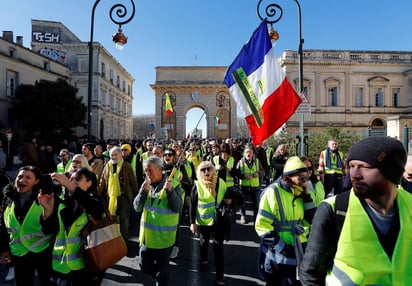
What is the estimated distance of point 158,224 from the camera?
355 cm

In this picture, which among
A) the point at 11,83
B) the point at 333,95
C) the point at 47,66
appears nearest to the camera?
the point at 11,83

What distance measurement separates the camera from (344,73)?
1470 inches

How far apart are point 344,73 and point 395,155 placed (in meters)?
40.2

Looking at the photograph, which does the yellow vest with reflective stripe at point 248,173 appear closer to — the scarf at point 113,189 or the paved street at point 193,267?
the paved street at point 193,267

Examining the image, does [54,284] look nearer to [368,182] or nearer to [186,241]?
[368,182]

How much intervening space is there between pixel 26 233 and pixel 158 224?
4.54ft

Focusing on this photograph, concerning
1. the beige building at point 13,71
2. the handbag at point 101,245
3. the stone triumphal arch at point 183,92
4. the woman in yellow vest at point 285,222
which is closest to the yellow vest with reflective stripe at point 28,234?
the handbag at point 101,245

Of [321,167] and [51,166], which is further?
[51,166]

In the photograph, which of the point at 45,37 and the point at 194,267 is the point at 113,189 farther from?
the point at 45,37

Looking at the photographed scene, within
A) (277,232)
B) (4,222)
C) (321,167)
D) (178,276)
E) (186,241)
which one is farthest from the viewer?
(321,167)

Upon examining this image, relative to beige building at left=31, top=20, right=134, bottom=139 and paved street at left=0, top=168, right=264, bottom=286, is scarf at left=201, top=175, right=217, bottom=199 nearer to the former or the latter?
paved street at left=0, top=168, right=264, bottom=286

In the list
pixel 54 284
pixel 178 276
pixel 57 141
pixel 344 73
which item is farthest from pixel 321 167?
pixel 344 73

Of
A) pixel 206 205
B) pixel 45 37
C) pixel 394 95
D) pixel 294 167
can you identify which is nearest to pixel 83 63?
pixel 45 37

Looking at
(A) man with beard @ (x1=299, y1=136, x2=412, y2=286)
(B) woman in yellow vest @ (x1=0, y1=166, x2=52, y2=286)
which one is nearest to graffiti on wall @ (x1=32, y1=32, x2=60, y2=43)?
(B) woman in yellow vest @ (x1=0, y1=166, x2=52, y2=286)
